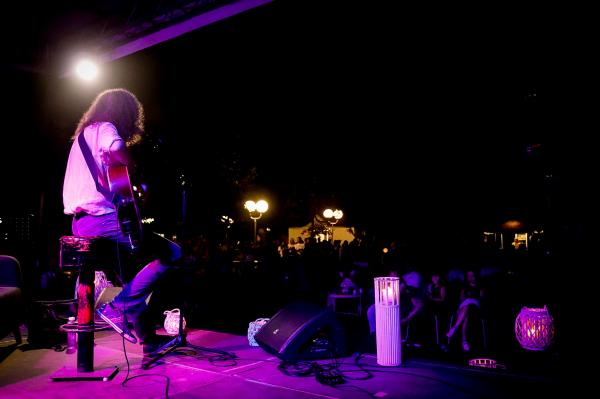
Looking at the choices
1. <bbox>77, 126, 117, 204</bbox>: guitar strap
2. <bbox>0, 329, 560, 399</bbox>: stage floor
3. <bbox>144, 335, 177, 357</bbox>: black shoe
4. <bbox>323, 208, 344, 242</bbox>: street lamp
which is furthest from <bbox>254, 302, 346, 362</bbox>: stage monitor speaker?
<bbox>323, 208, 344, 242</bbox>: street lamp

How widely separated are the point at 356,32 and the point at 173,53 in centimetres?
341

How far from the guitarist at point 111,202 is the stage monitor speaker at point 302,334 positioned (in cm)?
87

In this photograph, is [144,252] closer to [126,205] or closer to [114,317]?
[126,205]

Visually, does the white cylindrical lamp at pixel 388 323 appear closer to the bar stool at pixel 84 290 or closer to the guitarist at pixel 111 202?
the guitarist at pixel 111 202

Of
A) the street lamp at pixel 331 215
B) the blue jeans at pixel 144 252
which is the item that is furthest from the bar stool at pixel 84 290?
the street lamp at pixel 331 215

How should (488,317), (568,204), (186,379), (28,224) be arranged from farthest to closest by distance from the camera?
(28,224) → (488,317) → (568,204) → (186,379)

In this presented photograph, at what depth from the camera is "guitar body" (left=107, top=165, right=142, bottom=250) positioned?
2.70 m

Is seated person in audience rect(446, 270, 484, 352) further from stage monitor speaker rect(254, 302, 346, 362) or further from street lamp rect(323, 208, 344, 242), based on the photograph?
street lamp rect(323, 208, 344, 242)

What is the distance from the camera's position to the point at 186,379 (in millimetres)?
2730

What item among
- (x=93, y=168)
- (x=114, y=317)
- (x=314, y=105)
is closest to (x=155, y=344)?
(x=114, y=317)

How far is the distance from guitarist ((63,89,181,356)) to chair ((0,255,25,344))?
0.78m

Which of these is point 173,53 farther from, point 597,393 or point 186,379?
point 597,393

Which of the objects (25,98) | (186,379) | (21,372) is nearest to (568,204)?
(186,379)

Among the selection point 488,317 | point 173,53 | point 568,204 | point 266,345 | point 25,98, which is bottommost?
point 488,317
